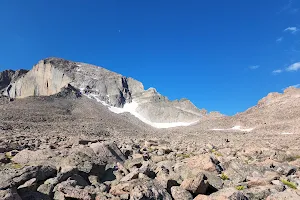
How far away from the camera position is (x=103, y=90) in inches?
6412

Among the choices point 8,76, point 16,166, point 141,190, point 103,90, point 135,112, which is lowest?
point 141,190

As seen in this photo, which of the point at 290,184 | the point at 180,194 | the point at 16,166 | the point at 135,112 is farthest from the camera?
the point at 135,112

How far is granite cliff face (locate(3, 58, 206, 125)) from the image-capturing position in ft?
487

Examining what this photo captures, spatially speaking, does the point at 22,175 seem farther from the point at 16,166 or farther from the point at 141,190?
the point at 141,190

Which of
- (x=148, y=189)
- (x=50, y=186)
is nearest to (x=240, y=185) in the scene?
(x=148, y=189)

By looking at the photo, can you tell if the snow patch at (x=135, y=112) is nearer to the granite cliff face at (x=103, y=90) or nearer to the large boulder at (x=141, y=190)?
the granite cliff face at (x=103, y=90)

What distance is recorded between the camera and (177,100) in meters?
167

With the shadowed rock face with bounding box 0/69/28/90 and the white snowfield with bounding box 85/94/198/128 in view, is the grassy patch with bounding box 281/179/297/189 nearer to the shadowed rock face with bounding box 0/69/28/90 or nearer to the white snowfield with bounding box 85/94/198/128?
the white snowfield with bounding box 85/94/198/128

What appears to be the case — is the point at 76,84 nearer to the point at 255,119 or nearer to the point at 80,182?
the point at 255,119

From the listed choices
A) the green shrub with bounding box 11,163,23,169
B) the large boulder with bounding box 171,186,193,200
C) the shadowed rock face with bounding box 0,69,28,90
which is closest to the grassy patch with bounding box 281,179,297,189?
the large boulder with bounding box 171,186,193,200

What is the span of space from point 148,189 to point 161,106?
147305 mm

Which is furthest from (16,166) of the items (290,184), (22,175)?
(290,184)

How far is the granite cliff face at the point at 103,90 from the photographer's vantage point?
148375mm

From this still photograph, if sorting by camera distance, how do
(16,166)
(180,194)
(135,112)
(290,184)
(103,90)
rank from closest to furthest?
(180,194)
(16,166)
(290,184)
(135,112)
(103,90)
